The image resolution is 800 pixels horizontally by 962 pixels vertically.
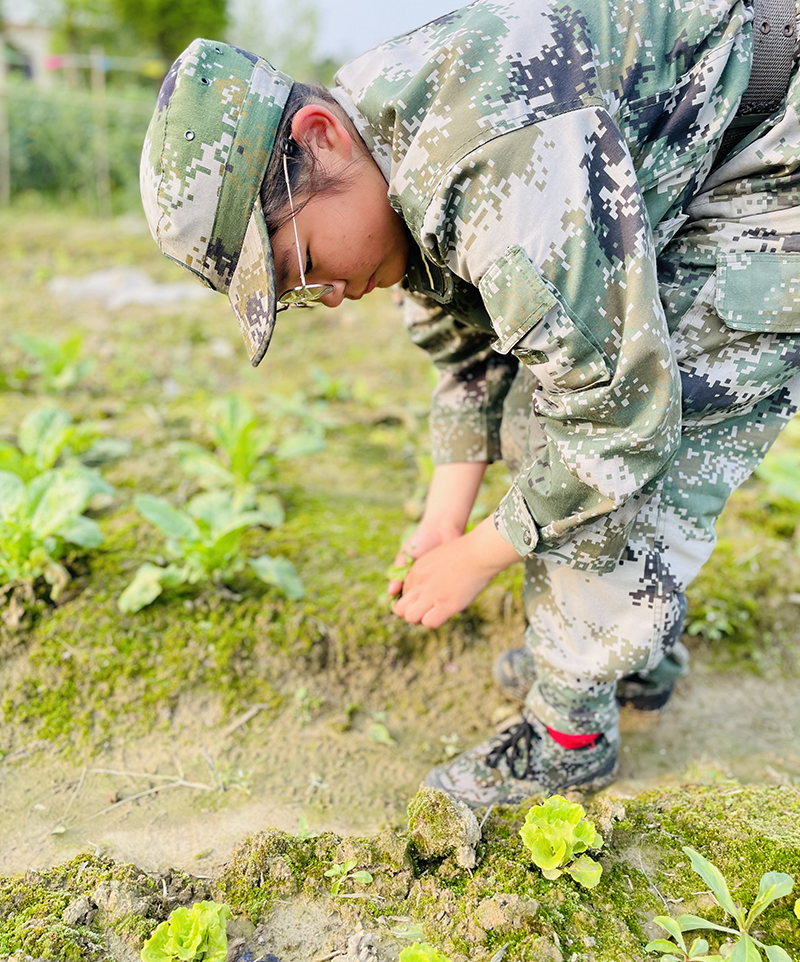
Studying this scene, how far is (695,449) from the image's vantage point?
181cm

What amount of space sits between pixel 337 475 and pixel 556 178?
2181 mm

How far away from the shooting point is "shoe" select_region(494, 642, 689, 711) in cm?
237

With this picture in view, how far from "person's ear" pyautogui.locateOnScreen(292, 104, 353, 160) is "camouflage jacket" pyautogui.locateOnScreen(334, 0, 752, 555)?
0.06 meters

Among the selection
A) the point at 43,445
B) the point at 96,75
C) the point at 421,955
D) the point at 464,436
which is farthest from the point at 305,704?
the point at 96,75

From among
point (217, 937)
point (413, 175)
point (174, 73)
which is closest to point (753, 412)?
point (413, 175)

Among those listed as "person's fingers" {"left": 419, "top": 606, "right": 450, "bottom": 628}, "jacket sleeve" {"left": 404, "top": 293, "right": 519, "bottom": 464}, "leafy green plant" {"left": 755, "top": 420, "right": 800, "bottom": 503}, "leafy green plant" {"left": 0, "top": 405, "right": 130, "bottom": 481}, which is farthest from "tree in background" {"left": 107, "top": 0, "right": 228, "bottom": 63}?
"person's fingers" {"left": 419, "top": 606, "right": 450, "bottom": 628}

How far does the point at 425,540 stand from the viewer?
2266 millimetres

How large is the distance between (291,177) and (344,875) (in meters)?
1.42

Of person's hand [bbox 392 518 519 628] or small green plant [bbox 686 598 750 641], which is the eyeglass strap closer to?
person's hand [bbox 392 518 519 628]

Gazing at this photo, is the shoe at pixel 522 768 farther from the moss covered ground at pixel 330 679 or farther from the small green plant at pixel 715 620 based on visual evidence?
the small green plant at pixel 715 620

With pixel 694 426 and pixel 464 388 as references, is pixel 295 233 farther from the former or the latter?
pixel 694 426

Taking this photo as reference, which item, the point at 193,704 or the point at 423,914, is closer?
the point at 423,914

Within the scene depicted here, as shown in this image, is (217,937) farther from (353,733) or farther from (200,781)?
(353,733)

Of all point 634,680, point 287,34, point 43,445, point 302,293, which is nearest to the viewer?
point 302,293
